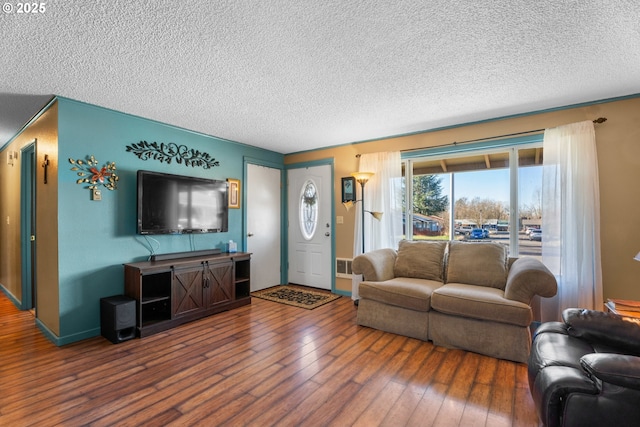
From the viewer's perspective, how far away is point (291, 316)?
3678 mm

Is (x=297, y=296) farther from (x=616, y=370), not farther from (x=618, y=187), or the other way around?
(x=618, y=187)

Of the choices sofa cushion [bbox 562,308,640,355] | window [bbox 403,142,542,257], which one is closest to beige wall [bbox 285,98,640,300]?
window [bbox 403,142,542,257]

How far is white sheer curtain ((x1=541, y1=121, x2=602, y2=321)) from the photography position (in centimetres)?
292

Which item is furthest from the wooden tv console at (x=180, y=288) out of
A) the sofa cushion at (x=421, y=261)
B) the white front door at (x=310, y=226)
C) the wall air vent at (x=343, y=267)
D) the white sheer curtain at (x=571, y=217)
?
the white sheer curtain at (x=571, y=217)

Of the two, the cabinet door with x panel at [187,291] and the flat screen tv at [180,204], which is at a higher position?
the flat screen tv at [180,204]

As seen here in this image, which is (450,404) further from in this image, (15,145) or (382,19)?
(15,145)

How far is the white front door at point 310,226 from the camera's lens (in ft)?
16.3

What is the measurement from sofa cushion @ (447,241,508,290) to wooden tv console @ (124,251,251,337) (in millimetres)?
2733

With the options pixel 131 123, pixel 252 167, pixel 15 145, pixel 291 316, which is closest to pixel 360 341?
pixel 291 316

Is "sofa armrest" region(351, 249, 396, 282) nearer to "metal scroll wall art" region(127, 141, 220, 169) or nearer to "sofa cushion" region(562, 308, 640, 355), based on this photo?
"sofa cushion" region(562, 308, 640, 355)

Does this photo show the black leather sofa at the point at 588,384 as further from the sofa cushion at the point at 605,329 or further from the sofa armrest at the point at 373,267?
the sofa armrest at the point at 373,267

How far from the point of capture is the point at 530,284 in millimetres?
2549

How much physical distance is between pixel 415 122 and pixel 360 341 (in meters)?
2.66

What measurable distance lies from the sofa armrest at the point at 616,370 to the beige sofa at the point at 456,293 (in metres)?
1.20
